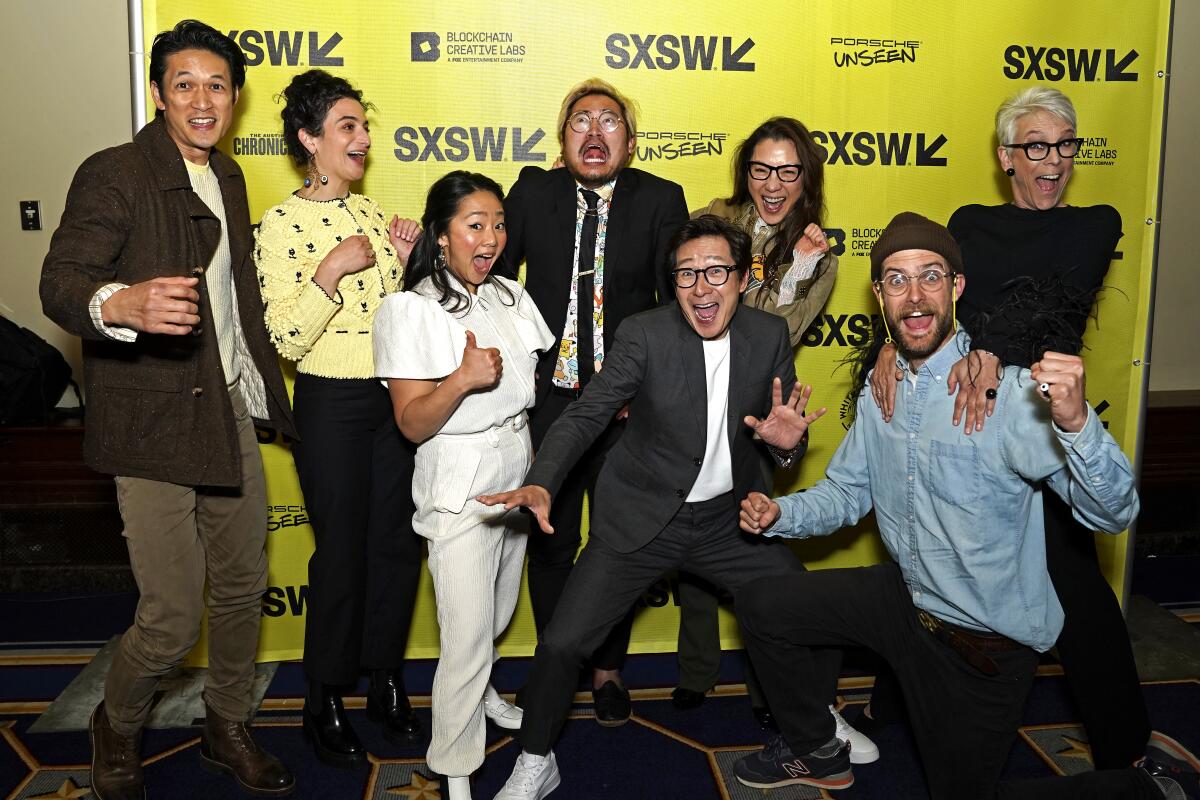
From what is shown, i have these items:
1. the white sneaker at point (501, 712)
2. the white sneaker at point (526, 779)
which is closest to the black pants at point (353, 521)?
the white sneaker at point (501, 712)

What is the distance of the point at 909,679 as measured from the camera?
235 cm

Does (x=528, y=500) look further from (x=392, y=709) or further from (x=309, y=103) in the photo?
(x=309, y=103)

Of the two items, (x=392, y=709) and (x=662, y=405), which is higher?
(x=662, y=405)

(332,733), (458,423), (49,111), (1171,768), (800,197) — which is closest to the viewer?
(458,423)

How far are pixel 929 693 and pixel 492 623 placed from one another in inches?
43.0

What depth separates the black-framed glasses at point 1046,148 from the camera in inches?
108

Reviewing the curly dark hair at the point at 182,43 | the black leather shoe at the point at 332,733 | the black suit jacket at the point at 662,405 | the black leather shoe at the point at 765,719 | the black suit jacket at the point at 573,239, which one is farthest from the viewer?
the black leather shoe at the point at 765,719

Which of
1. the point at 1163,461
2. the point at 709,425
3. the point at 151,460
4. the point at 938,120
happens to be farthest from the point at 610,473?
the point at 1163,461

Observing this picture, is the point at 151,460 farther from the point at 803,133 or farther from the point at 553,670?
the point at 803,133

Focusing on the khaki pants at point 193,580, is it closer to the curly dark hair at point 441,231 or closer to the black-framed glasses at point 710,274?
the curly dark hair at point 441,231

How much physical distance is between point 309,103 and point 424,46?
737 millimetres

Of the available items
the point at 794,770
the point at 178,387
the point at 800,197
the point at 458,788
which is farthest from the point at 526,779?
the point at 800,197

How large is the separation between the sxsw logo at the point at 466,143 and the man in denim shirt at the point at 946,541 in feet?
4.79

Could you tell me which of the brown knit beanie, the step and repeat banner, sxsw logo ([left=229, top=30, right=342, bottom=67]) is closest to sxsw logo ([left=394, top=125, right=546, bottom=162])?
the step and repeat banner
